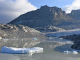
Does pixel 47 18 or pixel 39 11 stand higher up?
pixel 39 11

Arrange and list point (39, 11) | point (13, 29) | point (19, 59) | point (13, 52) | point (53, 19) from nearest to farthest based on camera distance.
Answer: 1. point (19, 59)
2. point (13, 52)
3. point (13, 29)
4. point (53, 19)
5. point (39, 11)

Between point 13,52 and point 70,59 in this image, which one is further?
point 13,52

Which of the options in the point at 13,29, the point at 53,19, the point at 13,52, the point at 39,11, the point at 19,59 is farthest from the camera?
the point at 39,11

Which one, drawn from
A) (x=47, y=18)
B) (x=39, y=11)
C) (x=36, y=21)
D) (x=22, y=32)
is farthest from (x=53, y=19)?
(x=22, y=32)

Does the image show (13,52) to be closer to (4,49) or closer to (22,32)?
(4,49)

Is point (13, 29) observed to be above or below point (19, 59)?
above

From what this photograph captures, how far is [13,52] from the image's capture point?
12.7 meters

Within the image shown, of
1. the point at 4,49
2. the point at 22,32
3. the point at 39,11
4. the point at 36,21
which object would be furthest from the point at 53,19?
the point at 4,49

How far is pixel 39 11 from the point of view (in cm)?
18512

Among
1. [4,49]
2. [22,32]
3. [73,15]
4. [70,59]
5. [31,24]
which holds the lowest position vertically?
[70,59]

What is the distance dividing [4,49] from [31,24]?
140 metres

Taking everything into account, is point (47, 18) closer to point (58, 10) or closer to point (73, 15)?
point (58, 10)

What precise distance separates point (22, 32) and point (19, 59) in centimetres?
5563

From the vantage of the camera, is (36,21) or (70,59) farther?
(36,21)
